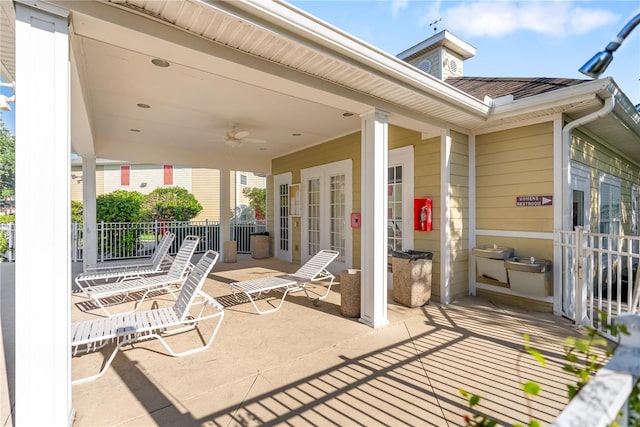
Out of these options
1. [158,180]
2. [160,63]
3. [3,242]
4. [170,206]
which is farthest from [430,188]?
[158,180]

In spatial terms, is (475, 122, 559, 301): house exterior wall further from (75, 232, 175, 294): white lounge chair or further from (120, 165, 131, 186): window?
(120, 165, 131, 186): window

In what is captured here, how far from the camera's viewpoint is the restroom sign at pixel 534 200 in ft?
13.9

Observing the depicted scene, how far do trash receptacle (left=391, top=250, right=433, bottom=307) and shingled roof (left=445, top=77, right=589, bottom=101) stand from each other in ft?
8.68

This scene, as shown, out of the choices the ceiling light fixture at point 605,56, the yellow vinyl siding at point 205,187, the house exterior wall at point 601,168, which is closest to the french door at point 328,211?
the house exterior wall at point 601,168

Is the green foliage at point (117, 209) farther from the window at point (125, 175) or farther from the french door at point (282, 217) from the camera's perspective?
the window at point (125, 175)

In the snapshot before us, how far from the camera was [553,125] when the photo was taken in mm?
4199

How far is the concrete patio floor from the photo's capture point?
209 centimetres

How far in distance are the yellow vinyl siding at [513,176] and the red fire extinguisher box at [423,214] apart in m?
0.91

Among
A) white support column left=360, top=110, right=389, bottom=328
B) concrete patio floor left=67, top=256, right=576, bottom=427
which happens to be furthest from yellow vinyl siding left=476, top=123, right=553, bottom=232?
white support column left=360, top=110, right=389, bottom=328

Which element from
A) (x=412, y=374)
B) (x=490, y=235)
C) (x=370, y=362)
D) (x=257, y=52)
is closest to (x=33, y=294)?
(x=257, y=52)

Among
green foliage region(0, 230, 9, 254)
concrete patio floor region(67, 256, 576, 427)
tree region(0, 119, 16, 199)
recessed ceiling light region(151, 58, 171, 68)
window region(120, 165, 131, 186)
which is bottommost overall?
concrete patio floor region(67, 256, 576, 427)

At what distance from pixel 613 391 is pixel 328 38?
2.66m

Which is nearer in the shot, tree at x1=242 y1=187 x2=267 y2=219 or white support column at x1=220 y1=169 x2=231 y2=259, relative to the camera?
white support column at x1=220 y1=169 x2=231 y2=259

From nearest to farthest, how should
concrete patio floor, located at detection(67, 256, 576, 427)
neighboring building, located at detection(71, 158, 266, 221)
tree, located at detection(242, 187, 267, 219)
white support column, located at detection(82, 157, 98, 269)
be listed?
concrete patio floor, located at detection(67, 256, 576, 427), white support column, located at detection(82, 157, 98, 269), neighboring building, located at detection(71, 158, 266, 221), tree, located at detection(242, 187, 267, 219)
